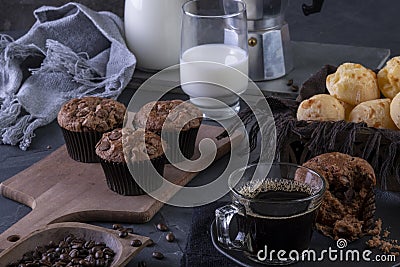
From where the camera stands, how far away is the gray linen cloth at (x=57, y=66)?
2.01m

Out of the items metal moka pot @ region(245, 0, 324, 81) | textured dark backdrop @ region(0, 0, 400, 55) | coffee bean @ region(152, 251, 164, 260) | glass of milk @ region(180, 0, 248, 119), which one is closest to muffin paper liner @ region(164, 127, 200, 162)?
glass of milk @ region(180, 0, 248, 119)

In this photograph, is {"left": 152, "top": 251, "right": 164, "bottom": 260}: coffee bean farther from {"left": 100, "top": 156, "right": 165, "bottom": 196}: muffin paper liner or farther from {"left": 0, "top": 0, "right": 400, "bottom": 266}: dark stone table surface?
{"left": 100, "top": 156, "right": 165, "bottom": 196}: muffin paper liner

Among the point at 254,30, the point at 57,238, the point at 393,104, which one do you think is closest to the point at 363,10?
the point at 254,30

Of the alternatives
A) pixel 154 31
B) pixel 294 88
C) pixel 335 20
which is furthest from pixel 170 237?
pixel 335 20

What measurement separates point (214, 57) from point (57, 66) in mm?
436

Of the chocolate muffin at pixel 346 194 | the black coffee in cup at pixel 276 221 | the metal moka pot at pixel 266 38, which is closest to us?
the black coffee in cup at pixel 276 221

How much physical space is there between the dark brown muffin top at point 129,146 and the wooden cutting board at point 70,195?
7 cm

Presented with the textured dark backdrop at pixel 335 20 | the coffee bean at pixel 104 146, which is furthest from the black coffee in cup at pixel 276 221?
the textured dark backdrop at pixel 335 20

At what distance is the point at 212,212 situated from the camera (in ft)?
Answer: 4.81

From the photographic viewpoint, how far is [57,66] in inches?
85.2

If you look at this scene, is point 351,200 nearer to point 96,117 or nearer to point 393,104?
point 393,104

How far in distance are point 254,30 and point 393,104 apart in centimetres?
67

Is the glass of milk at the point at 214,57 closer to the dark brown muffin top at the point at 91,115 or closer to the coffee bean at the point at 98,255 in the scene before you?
the dark brown muffin top at the point at 91,115

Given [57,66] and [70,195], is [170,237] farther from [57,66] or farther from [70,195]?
[57,66]
